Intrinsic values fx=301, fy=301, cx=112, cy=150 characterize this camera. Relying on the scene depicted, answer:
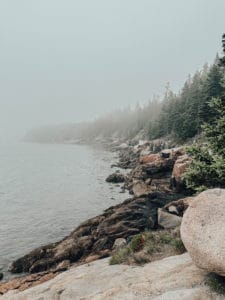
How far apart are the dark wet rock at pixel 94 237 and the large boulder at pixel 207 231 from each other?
11.4m

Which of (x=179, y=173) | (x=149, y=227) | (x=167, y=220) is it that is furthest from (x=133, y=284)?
(x=179, y=173)

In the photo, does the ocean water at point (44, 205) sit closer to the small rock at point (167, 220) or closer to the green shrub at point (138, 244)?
the small rock at point (167, 220)

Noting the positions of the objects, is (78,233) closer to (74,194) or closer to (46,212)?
(46,212)

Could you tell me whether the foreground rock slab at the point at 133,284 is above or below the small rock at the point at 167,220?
above

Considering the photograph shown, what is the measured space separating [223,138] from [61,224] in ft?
64.9

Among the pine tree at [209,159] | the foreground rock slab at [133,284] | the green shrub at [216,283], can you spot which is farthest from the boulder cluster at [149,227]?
the pine tree at [209,159]

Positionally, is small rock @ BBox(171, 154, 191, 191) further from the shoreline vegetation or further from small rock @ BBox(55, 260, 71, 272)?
small rock @ BBox(55, 260, 71, 272)

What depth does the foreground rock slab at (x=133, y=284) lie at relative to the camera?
27.9ft

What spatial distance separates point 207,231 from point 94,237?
15084mm

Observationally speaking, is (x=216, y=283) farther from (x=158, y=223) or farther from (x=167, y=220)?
(x=158, y=223)

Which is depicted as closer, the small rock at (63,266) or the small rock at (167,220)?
the small rock at (63,266)

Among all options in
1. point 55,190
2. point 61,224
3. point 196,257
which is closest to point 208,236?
point 196,257

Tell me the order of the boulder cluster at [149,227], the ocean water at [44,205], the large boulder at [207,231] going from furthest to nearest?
the ocean water at [44,205], the boulder cluster at [149,227], the large boulder at [207,231]

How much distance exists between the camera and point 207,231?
8.48m
